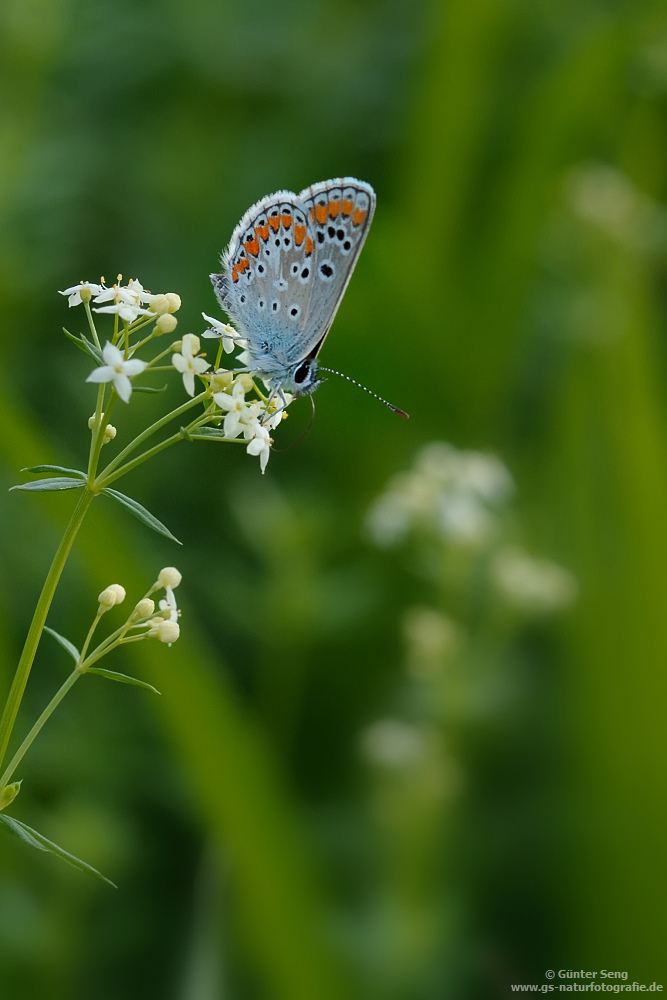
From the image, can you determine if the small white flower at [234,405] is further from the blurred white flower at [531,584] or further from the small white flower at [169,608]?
the blurred white flower at [531,584]

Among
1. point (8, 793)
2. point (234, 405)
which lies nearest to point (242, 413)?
point (234, 405)

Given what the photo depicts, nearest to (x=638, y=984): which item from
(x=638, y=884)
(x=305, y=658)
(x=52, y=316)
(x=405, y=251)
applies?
(x=638, y=884)

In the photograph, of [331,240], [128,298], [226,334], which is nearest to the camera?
[128,298]

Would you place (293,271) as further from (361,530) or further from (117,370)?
(361,530)

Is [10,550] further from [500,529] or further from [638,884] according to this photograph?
[638,884]

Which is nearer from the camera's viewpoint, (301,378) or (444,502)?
(301,378)

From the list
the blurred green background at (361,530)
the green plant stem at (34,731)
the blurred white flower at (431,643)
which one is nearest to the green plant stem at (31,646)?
the green plant stem at (34,731)
